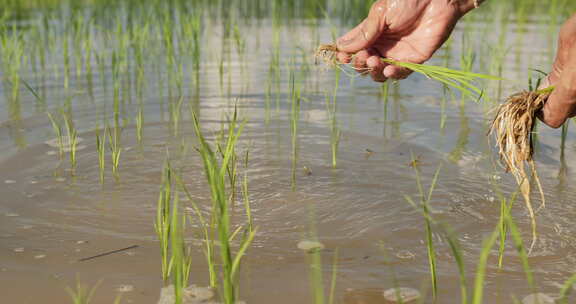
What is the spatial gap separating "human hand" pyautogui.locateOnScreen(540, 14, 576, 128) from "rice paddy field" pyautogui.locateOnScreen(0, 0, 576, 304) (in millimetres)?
186

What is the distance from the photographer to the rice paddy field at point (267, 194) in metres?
2.11

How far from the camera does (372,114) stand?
4.36 metres

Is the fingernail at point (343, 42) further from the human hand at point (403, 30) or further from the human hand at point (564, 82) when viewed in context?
the human hand at point (564, 82)

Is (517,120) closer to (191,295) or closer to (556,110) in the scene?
(556,110)

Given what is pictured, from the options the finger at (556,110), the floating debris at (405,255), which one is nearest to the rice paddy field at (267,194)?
the floating debris at (405,255)

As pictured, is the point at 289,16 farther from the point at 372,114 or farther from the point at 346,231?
the point at 346,231

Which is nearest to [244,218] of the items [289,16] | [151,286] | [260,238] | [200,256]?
[260,238]

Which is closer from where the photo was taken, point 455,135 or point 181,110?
point 455,135

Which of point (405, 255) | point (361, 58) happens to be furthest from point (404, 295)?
point (361, 58)

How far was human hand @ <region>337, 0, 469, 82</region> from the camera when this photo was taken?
2982mm

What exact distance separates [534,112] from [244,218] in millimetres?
1258

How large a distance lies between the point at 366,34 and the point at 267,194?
90 cm

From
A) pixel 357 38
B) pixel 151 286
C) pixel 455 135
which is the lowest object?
pixel 151 286

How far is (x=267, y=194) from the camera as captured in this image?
3006mm
